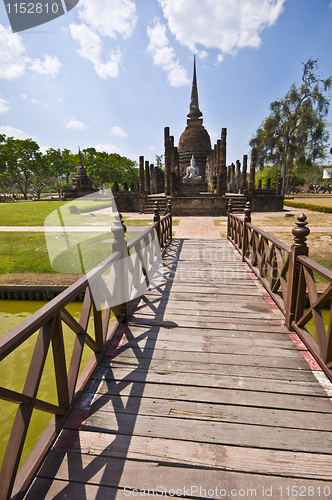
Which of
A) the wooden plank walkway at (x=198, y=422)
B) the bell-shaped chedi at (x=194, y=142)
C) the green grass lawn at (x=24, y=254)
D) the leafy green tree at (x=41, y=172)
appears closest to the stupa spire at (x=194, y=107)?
the bell-shaped chedi at (x=194, y=142)

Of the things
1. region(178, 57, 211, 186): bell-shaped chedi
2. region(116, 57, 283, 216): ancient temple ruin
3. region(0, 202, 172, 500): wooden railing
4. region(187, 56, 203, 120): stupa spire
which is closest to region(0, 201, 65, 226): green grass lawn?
region(116, 57, 283, 216): ancient temple ruin

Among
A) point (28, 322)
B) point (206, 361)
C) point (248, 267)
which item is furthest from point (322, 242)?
point (28, 322)

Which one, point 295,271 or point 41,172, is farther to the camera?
point 41,172

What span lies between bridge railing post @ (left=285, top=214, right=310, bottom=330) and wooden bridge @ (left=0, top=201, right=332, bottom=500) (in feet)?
0.05

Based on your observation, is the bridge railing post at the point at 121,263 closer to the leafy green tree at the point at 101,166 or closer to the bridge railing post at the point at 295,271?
the bridge railing post at the point at 295,271

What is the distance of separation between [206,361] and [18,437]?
1.85m

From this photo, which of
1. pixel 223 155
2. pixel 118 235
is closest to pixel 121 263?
pixel 118 235

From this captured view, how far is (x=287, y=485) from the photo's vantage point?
163cm

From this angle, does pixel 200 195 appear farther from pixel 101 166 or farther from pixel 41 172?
pixel 41 172

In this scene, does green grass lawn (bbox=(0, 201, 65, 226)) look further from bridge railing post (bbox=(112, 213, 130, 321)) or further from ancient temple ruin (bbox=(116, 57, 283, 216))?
bridge railing post (bbox=(112, 213, 130, 321))

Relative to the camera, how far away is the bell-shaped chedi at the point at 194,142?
118 feet

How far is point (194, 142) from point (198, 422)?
38.1m

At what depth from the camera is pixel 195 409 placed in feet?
7.16

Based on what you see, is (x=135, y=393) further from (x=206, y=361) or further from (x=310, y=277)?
(x=310, y=277)
